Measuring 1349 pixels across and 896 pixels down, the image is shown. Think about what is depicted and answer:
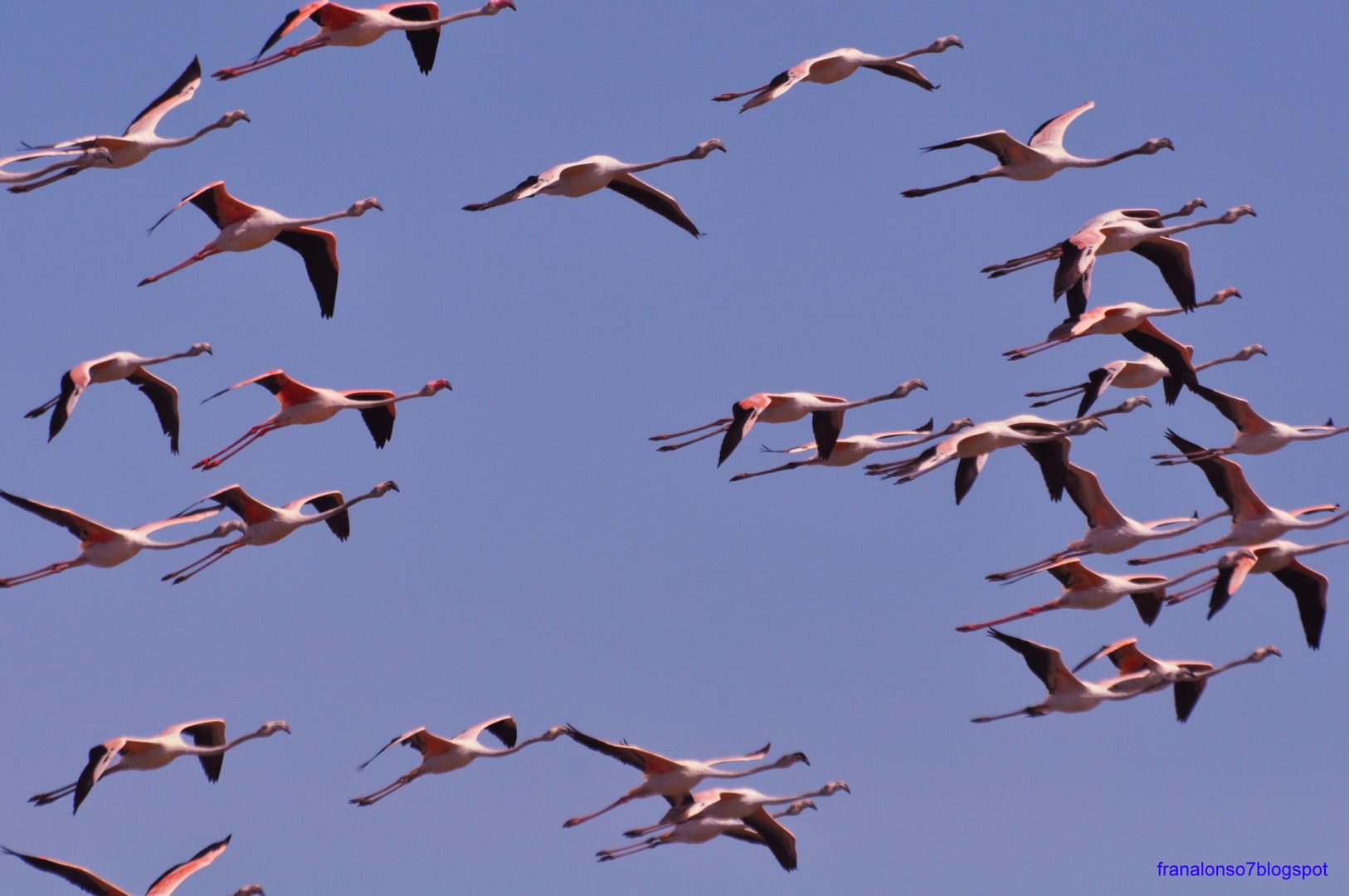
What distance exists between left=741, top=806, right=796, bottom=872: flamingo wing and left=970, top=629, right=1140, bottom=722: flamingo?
3.34m

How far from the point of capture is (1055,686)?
2659cm

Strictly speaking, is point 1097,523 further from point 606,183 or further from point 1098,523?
point 606,183

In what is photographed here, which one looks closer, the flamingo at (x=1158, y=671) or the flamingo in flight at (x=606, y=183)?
the flamingo in flight at (x=606, y=183)

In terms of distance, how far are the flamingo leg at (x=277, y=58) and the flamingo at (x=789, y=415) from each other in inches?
246

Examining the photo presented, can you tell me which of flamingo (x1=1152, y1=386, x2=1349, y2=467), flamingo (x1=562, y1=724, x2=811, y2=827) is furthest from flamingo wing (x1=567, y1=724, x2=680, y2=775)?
flamingo (x1=1152, y1=386, x2=1349, y2=467)

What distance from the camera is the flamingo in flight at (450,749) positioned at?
27297 mm

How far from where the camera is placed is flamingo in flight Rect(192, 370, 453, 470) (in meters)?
25.6

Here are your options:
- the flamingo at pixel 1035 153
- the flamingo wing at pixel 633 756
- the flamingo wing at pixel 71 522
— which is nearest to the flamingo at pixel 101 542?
the flamingo wing at pixel 71 522

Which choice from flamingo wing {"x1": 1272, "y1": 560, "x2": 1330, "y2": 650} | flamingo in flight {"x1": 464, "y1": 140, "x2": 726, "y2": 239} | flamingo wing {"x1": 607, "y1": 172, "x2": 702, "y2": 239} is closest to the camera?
flamingo in flight {"x1": 464, "y1": 140, "x2": 726, "y2": 239}

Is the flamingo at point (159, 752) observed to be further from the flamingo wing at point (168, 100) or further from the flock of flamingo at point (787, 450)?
the flamingo wing at point (168, 100)

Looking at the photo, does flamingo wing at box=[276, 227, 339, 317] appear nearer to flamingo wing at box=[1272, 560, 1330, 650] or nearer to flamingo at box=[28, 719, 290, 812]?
flamingo at box=[28, 719, 290, 812]

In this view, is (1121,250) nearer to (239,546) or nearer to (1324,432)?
(1324,432)

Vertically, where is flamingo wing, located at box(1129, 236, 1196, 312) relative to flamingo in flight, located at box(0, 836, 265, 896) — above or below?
above

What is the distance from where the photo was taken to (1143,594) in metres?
28.2
